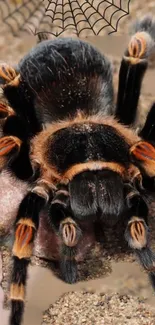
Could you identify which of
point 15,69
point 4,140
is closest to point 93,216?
point 4,140

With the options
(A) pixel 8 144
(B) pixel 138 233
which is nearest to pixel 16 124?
(A) pixel 8 144

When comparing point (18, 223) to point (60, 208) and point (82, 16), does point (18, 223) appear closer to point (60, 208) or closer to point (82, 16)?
point (60, 208)

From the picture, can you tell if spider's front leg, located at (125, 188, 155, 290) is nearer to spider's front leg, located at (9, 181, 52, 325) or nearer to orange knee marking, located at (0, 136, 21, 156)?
spider's front leg, located at (9, 181, 52, 325)

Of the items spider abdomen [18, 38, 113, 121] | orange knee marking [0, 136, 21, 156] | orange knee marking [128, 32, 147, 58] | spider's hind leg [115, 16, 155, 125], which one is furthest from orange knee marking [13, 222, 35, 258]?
orange knee marking [128, 32, 147, 58]

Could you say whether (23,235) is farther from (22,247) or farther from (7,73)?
(7,73)

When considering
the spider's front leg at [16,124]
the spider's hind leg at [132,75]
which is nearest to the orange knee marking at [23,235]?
the spider's front leg at [16,124]

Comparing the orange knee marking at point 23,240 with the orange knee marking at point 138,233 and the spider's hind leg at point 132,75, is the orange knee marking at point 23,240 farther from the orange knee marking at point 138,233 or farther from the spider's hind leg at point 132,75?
the spider's hind leg at point 132,75
